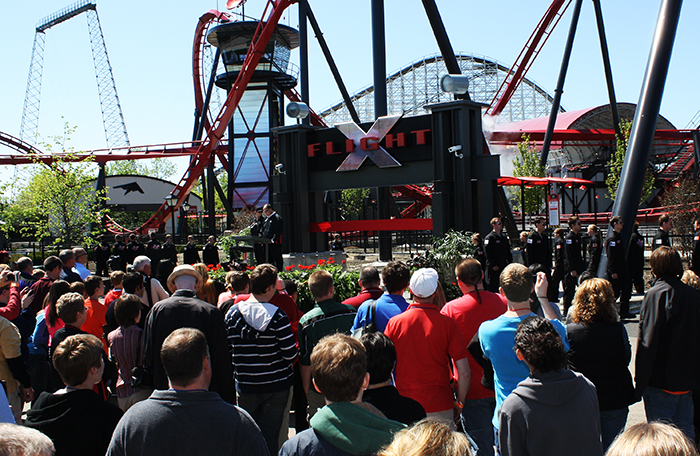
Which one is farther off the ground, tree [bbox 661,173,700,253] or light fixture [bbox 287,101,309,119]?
light fixture [bbox 287,101,309,119]

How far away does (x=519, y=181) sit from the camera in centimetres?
1919

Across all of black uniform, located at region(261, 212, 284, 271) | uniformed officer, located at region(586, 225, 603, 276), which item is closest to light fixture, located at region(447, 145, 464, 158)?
uniformed officer, located at region(586, 225, 603, 276)

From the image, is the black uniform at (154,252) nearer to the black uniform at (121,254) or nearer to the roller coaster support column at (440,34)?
the black uniform at (121,254)

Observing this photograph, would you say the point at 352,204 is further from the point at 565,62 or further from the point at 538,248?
the point at 538,248

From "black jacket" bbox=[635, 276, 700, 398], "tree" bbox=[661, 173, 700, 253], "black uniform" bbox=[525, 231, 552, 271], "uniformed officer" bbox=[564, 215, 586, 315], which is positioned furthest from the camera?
"tree" bbox=[661, 173, 700, 253]

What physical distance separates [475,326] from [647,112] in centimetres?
734

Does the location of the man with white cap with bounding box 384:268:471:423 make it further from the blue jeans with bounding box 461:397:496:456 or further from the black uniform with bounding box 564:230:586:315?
the black uniform with bounding box 564:230:586:315

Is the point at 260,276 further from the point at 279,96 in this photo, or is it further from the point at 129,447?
the point at 279,96

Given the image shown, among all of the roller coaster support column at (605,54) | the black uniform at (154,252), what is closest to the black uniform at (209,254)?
the black uniform at (154,252)

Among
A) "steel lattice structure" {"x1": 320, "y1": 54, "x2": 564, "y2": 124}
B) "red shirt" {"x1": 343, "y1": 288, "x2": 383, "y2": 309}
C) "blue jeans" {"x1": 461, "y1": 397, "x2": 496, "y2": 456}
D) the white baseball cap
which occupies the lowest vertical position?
"blue jeans" {"x1": 461, "y1": 397, "x2": 496, "y2": 456}

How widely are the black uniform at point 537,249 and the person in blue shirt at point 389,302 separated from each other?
25.3ft

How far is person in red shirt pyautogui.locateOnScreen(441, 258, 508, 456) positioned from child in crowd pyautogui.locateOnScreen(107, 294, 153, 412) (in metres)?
2.62

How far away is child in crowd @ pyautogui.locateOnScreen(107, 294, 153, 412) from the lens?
16.0ft

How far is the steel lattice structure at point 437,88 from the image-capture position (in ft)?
221
